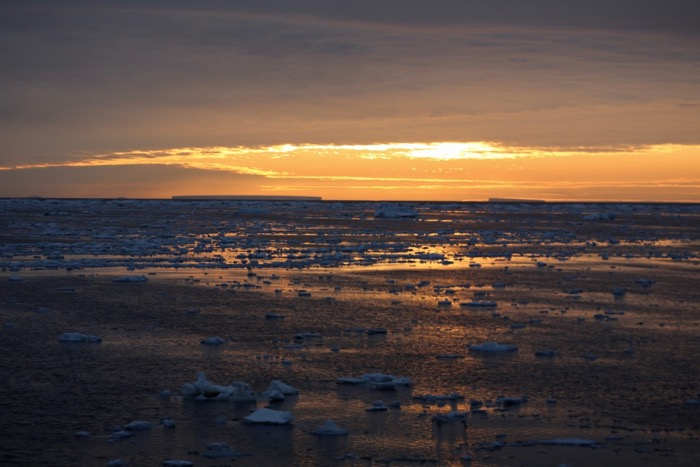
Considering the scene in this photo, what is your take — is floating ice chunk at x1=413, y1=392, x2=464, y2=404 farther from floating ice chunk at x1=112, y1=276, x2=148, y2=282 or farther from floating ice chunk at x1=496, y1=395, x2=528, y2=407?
floating ice chunk at x1=112, y1=276, x2=148, y2=282

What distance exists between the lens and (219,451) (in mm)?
8133

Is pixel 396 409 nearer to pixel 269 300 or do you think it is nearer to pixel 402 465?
pixel 402 465

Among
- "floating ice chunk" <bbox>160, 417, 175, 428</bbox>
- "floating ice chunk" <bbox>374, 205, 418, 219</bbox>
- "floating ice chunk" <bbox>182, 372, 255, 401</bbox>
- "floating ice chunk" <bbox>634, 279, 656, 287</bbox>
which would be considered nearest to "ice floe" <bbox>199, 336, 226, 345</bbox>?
"floating ice chunk" <bbox>182, 372, 255, 401</bbox>

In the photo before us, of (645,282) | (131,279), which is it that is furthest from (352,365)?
(645,282)

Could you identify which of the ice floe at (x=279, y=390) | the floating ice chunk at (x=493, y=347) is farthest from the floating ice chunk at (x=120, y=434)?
the floating ice chunk at (x=493, y=347)

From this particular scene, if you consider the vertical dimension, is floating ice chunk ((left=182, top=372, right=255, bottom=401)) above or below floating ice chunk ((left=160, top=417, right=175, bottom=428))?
above

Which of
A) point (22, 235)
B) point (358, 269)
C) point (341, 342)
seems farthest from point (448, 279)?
point (22, 235)

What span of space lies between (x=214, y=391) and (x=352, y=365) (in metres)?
2.31

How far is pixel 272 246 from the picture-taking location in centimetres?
3444

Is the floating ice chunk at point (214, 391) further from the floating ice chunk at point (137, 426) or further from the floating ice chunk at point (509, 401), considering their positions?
the floating ice chunk at point (509, 401)

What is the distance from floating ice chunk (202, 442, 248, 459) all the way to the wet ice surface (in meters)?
0.02

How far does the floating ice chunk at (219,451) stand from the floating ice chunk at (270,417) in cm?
80

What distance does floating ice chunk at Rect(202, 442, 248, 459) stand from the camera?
26.4ft

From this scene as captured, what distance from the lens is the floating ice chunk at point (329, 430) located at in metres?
8.70
